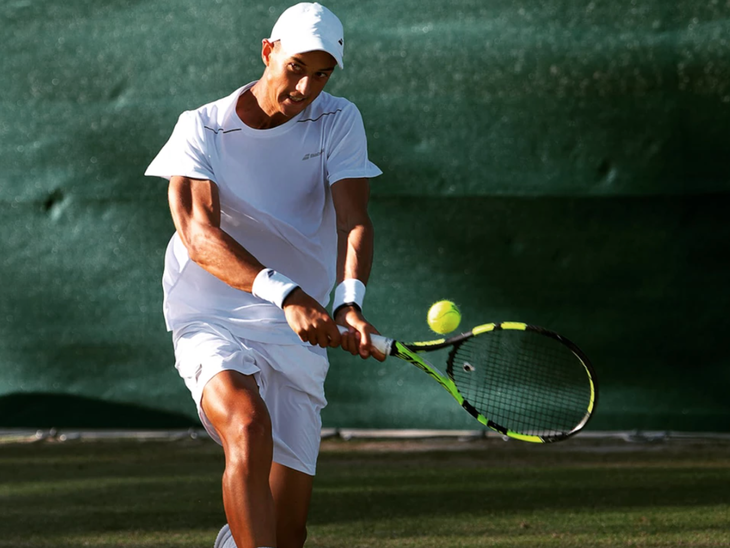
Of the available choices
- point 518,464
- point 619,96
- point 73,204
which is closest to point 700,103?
point 619,96

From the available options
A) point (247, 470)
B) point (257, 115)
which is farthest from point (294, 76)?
point (247, 470)

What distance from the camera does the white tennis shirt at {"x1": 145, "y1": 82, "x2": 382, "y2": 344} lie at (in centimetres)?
289

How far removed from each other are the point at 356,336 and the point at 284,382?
440 millimetres

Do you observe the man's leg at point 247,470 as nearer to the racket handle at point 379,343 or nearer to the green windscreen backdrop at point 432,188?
the racket handle at point 379,343

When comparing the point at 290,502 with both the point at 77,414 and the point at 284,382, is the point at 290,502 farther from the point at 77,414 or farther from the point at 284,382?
the point at 77,414

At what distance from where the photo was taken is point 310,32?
103 inches

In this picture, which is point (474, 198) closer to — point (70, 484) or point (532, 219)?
point (532, 219)

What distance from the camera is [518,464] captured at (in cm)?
511

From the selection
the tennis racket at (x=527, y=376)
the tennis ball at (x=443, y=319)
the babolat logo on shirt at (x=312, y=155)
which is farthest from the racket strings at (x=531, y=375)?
the babolat logo on shirt at (x=312, y=155)

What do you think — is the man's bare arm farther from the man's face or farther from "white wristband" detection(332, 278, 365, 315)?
the man's face

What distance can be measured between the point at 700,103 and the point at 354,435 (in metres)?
2.31

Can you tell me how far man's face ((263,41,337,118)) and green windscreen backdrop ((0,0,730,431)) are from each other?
2.87 m

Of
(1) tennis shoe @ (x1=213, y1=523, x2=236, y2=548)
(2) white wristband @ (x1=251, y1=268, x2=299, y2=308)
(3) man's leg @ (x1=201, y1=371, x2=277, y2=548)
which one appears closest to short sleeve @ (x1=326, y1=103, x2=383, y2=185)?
(2) white wristband @ (x1=251, y1=268, x2=299, y2=308)

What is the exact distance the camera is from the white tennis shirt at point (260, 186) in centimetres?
289
